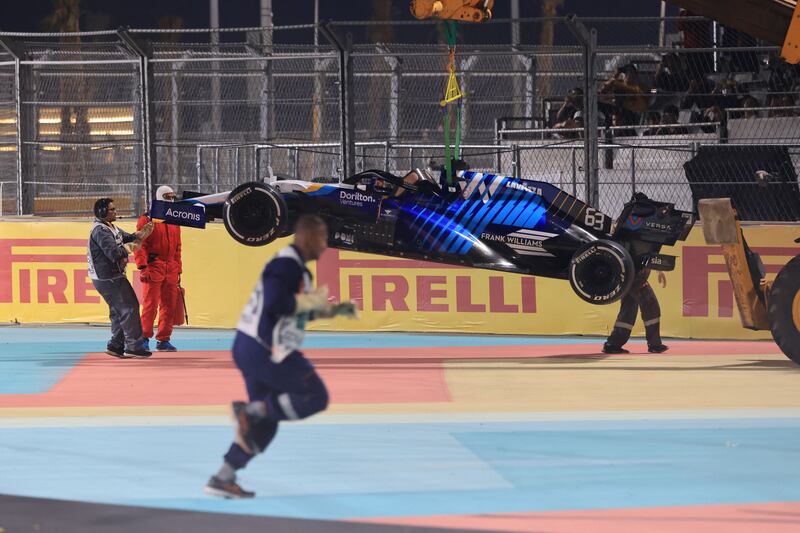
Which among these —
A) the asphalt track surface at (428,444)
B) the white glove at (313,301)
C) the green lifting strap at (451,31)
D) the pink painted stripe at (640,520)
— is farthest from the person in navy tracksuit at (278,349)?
the green lifting strap at (451,31)

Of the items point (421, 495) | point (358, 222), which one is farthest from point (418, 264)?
point (421, 495)

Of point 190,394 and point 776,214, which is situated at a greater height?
point 776,214

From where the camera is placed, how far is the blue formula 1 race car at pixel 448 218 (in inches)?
555

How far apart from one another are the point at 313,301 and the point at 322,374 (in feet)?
22.7

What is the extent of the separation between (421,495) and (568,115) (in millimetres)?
14367

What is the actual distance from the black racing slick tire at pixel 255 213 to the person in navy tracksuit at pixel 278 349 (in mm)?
6413

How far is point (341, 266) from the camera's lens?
17672 mm

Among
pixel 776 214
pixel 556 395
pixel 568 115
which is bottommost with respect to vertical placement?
pixel 556 395

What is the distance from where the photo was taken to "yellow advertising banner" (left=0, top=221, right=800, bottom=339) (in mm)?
16734

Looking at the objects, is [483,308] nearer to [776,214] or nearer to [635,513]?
[776,214]

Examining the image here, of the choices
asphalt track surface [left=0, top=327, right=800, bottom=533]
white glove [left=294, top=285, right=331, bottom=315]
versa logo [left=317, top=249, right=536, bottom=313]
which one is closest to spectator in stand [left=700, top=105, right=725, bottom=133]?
versa logo [left=317, top=249, right=536, bottom=313]

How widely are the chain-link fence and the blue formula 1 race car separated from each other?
2.93 meters

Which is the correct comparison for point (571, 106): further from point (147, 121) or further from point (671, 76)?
point (147, 121)

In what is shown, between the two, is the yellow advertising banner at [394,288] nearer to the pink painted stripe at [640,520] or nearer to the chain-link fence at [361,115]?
the chain-link fence at [361,115]
